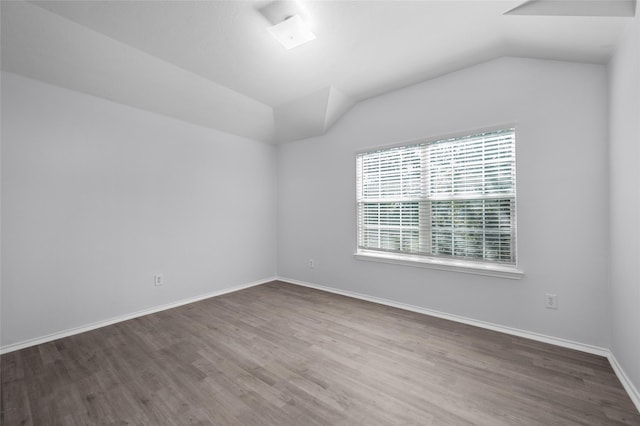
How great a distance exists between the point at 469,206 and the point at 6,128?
469 cm

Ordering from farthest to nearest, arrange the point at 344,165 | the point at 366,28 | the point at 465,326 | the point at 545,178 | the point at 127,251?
1. the point at 344,165
2. the point at 127,251
3. the point at 465,326
4. the point at 545,178
5. the point at 366,28

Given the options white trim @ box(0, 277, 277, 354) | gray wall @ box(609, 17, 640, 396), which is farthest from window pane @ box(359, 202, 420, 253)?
white trim @ box(0, 277, 277, 354)

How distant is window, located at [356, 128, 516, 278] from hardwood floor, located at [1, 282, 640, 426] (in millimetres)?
865

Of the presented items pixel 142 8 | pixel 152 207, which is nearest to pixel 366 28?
pixel 142 8

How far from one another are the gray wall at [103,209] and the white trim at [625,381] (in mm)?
4317

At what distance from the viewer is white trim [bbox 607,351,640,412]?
5.43 feet

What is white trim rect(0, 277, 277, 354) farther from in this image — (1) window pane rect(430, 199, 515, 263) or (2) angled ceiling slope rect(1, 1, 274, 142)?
(1) window pane rect(430, 199, 515, 263)

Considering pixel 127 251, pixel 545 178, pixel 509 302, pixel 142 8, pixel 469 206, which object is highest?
pixel 142 8

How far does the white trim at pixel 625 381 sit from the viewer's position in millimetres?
1655

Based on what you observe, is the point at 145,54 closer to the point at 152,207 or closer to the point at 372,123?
the point at 152,207

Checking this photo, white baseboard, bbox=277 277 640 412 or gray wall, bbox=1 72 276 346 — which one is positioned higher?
gray wall, bbox=1 72 276 346

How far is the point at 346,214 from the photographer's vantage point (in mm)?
3988

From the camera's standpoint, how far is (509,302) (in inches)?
104

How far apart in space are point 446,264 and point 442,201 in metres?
0.74
